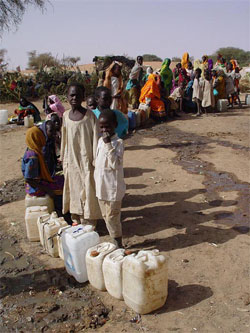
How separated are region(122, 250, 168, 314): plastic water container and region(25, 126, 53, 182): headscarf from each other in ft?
6.04

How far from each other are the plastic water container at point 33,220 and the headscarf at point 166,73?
819cm

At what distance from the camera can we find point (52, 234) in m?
A: 3.58

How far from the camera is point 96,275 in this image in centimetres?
302

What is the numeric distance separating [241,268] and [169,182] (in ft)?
8.06

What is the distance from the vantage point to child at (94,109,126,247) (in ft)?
10.8

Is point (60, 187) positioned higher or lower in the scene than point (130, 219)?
higher

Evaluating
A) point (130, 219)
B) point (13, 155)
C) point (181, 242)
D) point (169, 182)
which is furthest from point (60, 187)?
point (13, 155)

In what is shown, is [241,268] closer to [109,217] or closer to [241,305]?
[241,305]

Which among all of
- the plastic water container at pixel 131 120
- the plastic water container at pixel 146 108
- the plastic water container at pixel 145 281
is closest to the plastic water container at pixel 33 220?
the plastic water container at pixel 145 281

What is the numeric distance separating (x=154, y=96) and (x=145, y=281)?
7.81 m

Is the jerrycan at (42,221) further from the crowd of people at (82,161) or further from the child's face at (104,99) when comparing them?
the child's face at (104,99)

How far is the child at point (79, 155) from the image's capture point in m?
3.69

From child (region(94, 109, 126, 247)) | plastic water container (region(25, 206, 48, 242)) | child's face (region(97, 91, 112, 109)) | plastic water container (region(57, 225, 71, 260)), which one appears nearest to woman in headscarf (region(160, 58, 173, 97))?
child's face (region(97, 91, 112, 109))

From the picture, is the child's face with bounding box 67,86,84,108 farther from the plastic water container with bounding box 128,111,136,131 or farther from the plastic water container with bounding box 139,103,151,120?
the plastic water container with bounding box 139,103,151,120
